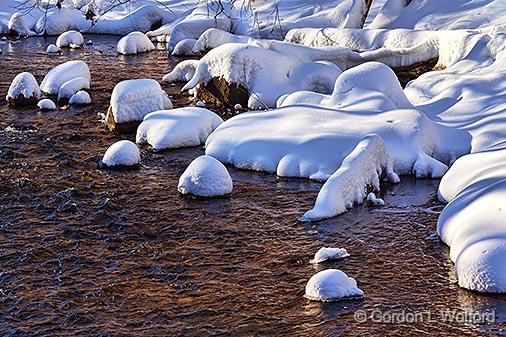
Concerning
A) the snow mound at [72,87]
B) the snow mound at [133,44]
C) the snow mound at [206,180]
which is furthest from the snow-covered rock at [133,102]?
the snow mound at [133,44]

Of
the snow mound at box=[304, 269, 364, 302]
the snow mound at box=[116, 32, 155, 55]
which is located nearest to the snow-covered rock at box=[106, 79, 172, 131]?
the snow mound at box=[304, 269, 364, 302]

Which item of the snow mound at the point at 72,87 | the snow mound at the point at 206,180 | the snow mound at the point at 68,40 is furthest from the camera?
the snow mound at the point at 68,40

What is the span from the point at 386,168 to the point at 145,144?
343 centimetres

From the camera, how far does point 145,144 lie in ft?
35.1

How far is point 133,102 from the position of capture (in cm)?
1146

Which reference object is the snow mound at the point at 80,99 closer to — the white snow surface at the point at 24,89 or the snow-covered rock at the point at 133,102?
the white snow surface at the point at 24,89

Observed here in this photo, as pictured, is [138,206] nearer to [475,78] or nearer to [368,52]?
[475,78]

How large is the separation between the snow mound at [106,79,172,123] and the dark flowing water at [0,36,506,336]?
1.10 metres

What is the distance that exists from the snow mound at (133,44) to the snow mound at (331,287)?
12406 mm

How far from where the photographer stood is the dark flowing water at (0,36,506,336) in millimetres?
5855

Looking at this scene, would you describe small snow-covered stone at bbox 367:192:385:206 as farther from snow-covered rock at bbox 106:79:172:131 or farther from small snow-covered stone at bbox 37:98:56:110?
small snow-covered stone at bbox 37:98:56:110

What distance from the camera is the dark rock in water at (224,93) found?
41.0 feet

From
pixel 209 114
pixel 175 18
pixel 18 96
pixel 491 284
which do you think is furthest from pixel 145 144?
pixel 175 18

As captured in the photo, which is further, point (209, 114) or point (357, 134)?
point (209, 114)
